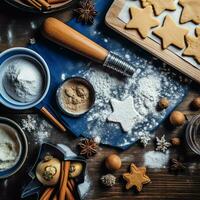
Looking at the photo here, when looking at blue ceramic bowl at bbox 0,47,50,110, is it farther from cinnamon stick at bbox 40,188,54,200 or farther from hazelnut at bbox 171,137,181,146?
hazelnut at bbox 171,137,181,146

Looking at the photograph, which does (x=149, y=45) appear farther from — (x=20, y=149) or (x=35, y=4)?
(x=20, y=149)

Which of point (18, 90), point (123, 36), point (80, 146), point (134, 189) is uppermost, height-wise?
point (123, 36)

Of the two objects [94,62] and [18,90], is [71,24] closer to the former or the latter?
[94,62]

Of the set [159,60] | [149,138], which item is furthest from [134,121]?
[159,60]

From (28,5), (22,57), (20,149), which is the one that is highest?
(28,5)

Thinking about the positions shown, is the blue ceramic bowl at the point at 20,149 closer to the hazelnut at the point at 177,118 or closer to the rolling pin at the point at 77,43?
the rolling pin at the point at 77,43

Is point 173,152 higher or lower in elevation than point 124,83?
lower

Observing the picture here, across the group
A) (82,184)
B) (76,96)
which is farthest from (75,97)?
(82,184)
